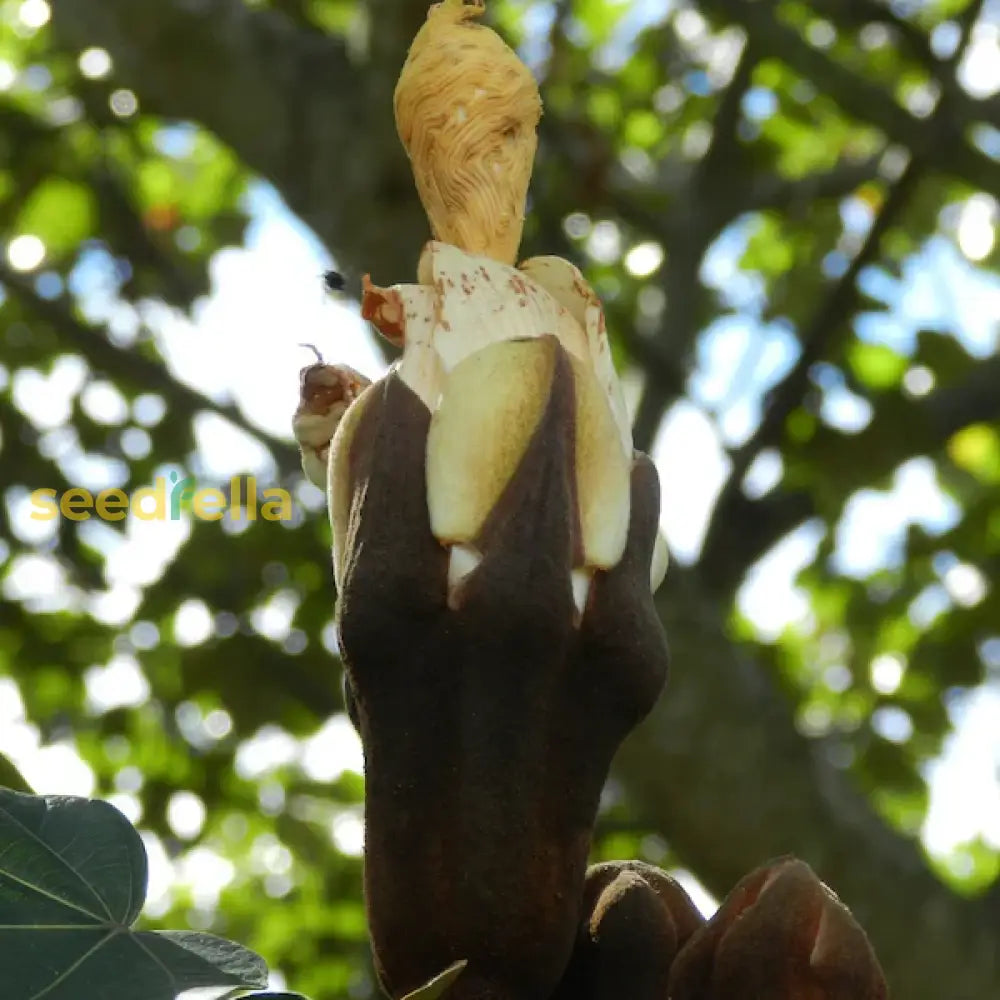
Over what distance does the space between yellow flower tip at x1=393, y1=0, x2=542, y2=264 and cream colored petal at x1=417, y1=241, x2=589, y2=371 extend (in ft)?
0.12

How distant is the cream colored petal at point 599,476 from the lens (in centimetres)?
67

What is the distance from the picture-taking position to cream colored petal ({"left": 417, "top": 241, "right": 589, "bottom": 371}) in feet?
2.25

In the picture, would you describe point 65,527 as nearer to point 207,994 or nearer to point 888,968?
point 888,968

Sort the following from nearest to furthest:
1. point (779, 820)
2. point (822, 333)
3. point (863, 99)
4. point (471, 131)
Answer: point (471, 131) → point (779, 820) → point (863, 99) → point (822, 333)

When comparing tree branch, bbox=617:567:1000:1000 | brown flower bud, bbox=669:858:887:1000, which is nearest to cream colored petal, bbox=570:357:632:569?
brown flower bud, bbox=669:858:887:1000

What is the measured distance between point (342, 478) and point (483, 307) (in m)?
0.09

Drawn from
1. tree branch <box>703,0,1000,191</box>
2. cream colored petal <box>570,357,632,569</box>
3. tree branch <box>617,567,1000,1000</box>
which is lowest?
tree branch <box>617,567,1000,1000</box>

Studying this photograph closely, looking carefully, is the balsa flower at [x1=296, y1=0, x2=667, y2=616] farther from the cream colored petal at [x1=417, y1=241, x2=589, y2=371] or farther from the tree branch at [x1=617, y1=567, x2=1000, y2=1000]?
the tree branch at [x1=617, y1=567, x2=1000, y2=1000]

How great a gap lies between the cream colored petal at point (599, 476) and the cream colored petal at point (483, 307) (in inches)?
0.9

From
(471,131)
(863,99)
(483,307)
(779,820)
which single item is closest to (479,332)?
(483,307)

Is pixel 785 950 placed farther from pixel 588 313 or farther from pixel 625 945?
pixel 588 313

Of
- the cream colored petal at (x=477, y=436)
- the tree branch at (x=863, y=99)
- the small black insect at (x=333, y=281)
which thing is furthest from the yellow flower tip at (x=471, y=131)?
the tree branch at (x=863, y=99)

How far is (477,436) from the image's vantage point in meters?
0.66

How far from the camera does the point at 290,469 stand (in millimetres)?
3344
